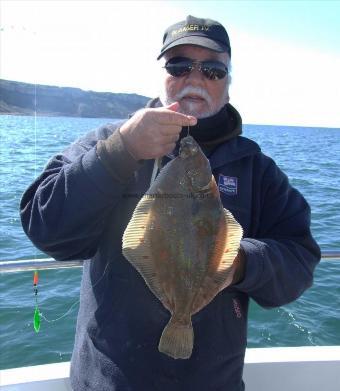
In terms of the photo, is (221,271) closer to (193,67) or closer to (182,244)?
(182,244)

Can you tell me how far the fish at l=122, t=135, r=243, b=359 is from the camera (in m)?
2.12

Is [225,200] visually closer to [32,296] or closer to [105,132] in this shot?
[105,132]

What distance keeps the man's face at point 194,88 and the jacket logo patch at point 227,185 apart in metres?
0.38

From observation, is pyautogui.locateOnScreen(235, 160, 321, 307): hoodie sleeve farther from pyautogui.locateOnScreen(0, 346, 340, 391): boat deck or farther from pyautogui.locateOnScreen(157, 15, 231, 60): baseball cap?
pyautogui.locateOnScreen(0, 346, 340, 391): boat deck

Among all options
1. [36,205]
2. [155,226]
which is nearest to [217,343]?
[155,226]

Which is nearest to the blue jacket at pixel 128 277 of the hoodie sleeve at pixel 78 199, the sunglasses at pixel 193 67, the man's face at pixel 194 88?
the hoodie sleeve at pixel 78 199

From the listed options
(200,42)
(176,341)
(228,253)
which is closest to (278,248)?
(228,253)

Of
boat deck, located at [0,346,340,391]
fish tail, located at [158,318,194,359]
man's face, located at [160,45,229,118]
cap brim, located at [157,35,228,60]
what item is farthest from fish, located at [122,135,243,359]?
boat deck, located at [0,346,340,391]

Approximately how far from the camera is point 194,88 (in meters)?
2.56

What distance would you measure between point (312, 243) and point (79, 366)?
1.46 metres

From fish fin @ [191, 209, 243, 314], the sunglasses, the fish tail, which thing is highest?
the sunglasses

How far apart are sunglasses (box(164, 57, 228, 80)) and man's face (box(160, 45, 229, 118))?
0.07 ft

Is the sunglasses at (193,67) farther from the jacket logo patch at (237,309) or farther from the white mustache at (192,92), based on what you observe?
the jacket logo patch at (237,309)

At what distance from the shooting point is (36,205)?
2232 millimetres
